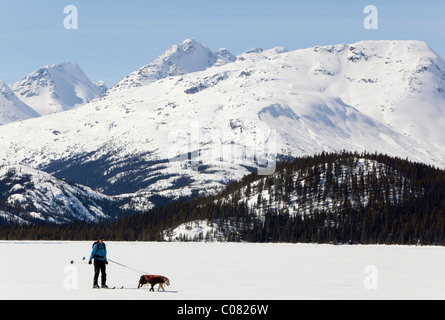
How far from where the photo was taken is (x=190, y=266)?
80.4 metres

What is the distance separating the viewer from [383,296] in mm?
48625

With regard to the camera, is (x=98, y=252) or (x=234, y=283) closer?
(x=98, y=252)

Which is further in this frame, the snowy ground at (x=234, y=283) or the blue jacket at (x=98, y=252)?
the blue jacket at (x=98, y=252)

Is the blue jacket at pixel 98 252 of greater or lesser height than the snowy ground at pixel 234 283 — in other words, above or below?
above

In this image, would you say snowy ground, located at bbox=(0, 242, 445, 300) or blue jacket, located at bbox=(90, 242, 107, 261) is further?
blue jacket, located at bbox=(90, 242, 107, 261)

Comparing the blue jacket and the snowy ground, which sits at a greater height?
the blue jacket
